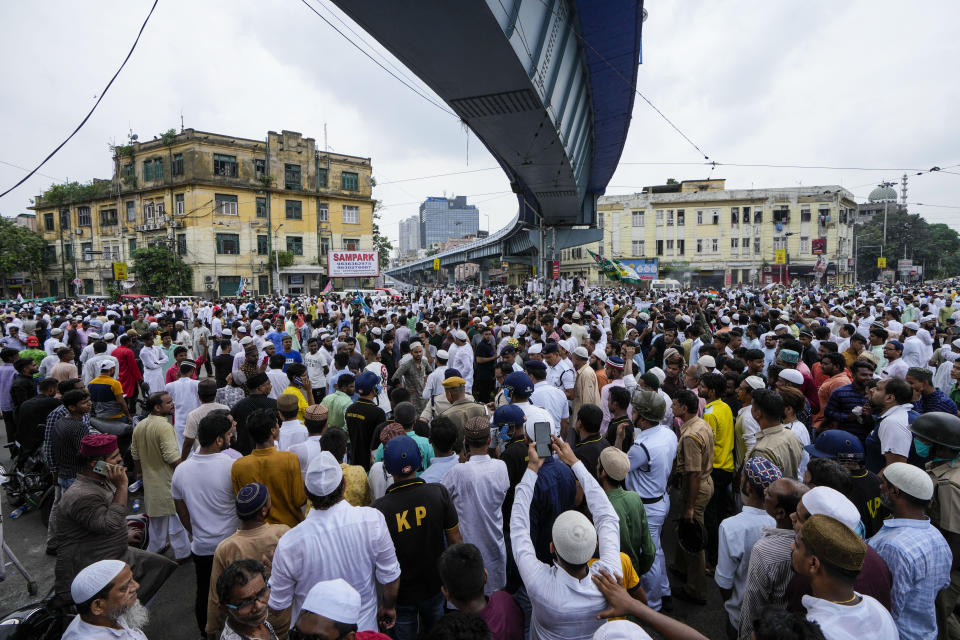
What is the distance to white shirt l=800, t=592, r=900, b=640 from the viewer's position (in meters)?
1.82

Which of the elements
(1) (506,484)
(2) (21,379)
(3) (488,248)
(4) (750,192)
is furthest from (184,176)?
Result: (4) (750,192)

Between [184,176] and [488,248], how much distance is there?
30810mm

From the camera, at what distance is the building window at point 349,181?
1672 inches

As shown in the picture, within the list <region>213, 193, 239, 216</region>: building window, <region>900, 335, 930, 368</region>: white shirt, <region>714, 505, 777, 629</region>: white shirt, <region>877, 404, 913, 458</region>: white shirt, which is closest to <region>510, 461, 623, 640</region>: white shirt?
<region>714, 505, 777, 629</region>: white shirt

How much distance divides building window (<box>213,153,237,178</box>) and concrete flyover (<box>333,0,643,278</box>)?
30547mm

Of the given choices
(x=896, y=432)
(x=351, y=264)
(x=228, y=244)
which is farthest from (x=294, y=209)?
(x=896, y=432)

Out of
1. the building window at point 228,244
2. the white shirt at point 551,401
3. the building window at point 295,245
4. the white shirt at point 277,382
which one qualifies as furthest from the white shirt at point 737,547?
the building window at point 295,245

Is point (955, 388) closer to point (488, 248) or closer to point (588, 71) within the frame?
point (588, 71)

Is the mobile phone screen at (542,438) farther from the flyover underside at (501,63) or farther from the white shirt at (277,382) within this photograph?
the flyover underside at (501,63)

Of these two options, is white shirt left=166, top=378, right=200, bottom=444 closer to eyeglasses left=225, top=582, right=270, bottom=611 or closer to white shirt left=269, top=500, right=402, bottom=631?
white shirt left=269, top=500, right=402, bottom=631

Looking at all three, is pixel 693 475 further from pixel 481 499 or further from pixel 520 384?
pixel 481 499

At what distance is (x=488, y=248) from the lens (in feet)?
180

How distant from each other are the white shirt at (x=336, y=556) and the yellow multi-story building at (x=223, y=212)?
36.4 meters

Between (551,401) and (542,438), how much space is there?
7.58 feet
